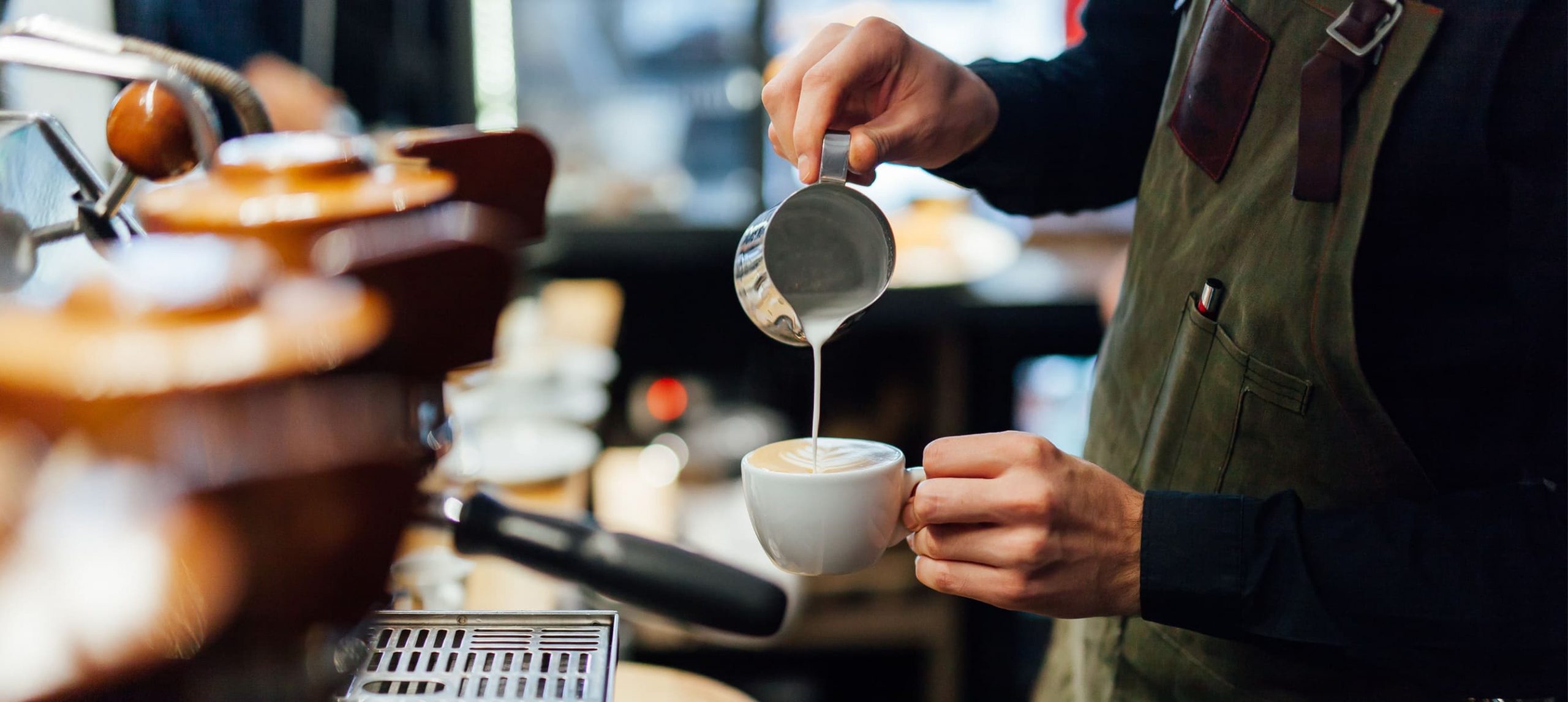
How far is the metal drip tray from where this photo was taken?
2.31 feet

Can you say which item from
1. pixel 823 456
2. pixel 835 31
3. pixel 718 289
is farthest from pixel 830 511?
pixel 718 289

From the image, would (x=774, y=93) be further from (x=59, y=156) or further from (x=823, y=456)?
(x=59, y=156)

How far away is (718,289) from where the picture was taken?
308 cm

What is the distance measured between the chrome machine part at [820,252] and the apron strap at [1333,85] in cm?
33

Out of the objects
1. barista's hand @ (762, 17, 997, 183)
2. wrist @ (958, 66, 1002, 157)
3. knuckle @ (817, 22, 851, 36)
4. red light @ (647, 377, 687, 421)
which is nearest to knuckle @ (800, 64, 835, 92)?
barista's hand @ (762, 17, 997, 183)

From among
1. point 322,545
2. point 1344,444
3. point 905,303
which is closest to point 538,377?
point 905,303

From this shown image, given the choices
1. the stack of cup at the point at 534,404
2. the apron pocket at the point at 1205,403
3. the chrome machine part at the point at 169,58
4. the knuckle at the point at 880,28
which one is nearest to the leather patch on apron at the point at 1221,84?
the apron pocket at the point at 1205,403

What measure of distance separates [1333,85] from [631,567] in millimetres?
639

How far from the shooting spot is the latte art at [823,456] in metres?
0.89

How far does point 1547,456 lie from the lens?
87 cm

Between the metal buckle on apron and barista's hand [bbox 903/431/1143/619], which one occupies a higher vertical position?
the metal buckle on apron

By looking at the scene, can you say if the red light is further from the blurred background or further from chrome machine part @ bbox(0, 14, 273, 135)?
chrome machine part @ bbox(0, 14, 273, 135)

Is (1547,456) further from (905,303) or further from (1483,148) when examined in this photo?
(905,303)

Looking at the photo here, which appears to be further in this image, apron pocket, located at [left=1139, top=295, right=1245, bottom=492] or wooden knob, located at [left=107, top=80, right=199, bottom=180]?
apron pocket, located at [left=1139, top=295, right=1245, bottom=492]
